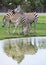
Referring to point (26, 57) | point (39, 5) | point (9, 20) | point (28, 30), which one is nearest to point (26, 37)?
point (28, 30)

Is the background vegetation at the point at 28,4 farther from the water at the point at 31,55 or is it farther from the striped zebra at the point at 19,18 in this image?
the water at the point at 31,55

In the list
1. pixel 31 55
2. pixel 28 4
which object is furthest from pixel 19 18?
pixel 28 4

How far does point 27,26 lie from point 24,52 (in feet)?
21.8

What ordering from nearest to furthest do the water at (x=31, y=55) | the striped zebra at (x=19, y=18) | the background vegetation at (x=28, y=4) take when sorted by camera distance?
the water at (x=31, y=55) → the striped zebra at (x=19, y=18) → the background vegetation at (x=28, y=4)

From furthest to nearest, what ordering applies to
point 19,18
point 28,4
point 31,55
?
point 28,4 < point 19,18 < point 31,55

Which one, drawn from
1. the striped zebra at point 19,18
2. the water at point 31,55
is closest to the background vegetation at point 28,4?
the striped zebra at point 19,18

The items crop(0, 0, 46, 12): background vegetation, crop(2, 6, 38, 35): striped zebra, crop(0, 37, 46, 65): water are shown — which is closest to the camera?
crop(0, 37, 46, 65): water

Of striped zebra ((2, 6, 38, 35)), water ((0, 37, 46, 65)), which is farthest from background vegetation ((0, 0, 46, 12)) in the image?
water ((0, 37, 46, 65))

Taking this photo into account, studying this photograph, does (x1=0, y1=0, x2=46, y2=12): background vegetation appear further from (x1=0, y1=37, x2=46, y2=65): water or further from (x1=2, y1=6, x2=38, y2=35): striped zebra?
(x1=0, y1=37, x2=46, y2=65): water

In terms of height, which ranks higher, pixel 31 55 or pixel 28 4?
pixel 31 55

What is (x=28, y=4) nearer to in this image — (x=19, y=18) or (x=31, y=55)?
(x=19, y=18)

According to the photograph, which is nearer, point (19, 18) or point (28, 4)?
point (19, 18)

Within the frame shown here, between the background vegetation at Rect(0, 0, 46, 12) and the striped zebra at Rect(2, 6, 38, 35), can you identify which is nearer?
the striped zebra at Rect(2, 6, 38, 35)

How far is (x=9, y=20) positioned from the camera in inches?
843
